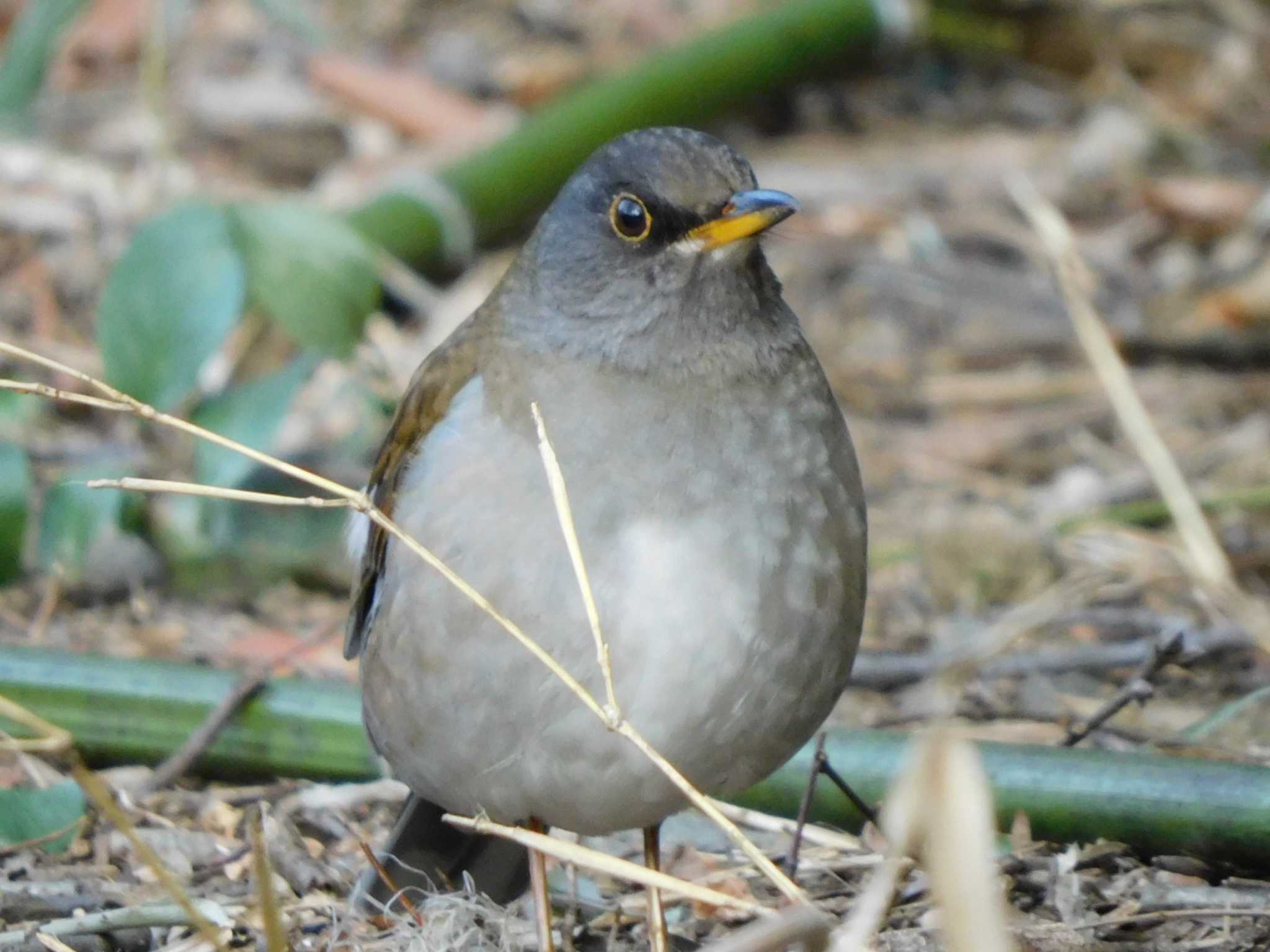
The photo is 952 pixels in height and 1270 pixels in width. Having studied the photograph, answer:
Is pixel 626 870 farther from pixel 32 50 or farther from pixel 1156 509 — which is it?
pixel 32 50

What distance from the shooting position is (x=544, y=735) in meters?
3.18

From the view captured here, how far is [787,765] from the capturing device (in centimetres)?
386

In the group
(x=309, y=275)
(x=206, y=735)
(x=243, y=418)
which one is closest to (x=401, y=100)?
(x=309, y=275)

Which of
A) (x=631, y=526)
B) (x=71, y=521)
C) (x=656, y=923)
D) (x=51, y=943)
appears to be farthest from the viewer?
(x=71, y=521)

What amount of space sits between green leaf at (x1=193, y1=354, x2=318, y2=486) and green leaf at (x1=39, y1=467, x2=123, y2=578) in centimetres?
25

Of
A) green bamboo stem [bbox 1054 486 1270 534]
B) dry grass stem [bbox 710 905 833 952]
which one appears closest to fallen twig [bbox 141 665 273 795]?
dry grass stem [bbox 710 905 833 952]

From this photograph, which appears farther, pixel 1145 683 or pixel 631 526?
pixel 1145 683

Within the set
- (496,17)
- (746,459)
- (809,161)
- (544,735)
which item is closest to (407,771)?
(544,735)

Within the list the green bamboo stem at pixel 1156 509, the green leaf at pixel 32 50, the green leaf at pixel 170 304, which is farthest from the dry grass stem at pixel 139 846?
the green leaf at pixel 32 50

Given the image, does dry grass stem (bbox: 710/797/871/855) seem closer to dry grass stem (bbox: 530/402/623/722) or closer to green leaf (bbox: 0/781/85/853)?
dry grass stem (bbox: 530/402/623/722)

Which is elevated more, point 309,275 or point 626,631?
point 309,275

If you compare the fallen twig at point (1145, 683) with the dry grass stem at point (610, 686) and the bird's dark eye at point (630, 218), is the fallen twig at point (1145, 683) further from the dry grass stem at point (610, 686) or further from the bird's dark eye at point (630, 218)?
the bird's dark eye at point (630, 218)

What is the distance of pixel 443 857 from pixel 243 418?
5.47 feet

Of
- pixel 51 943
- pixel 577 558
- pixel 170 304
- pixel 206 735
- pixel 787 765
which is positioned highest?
pixel 170 304
